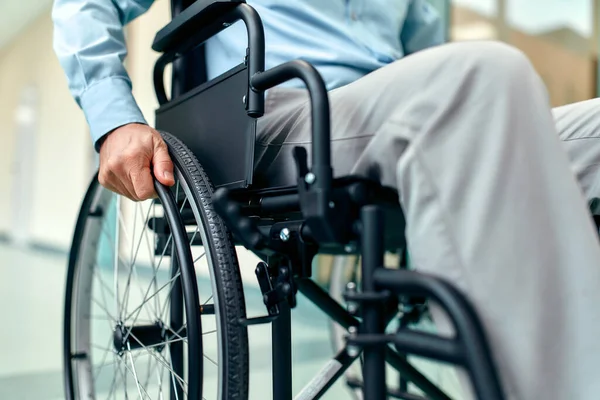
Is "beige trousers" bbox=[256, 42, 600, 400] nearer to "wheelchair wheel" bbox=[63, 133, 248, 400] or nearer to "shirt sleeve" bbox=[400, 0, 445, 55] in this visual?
"wheelchair wheel" bbox=[63, 133, 248, 400]

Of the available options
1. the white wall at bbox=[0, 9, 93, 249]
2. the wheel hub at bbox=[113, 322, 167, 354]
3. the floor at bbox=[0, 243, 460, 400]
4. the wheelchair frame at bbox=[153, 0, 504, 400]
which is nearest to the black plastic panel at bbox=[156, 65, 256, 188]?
the wheelchair frame at bbox=[153, 0, 504, 400]

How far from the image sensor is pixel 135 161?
0.61m

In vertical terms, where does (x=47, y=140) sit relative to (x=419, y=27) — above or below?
Answer: above

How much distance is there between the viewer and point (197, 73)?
2.65 ft

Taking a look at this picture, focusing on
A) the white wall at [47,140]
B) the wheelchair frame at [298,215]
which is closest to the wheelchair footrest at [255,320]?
the wheelchair frame at [298,215]

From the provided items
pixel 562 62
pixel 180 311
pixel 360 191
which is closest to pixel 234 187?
pixel 360 191

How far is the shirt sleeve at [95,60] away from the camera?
2.20 feet

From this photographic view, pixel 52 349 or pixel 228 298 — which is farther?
pixel 52 349

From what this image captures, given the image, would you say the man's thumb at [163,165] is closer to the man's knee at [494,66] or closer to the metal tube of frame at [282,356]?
the metal tube of frame at [282,356]

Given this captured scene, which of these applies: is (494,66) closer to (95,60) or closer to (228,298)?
(228,298)

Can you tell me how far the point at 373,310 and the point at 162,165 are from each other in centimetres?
33

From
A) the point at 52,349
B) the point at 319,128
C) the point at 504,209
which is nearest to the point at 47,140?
the point at 52,349

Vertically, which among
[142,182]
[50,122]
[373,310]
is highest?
[50,122]

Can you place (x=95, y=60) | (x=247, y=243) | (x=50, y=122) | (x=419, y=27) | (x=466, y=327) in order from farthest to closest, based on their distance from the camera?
(x=50, y=122) → (x=419, y=27) → (x=95, y=60) → (x=247, y=243) → (x=466, y=327)
